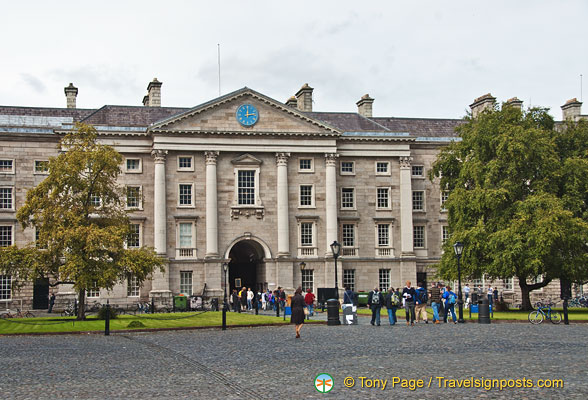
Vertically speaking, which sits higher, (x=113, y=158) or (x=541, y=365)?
(x=113, y=158)

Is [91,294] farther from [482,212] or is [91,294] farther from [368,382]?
[368,382]

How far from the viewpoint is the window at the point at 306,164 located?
63344 mm

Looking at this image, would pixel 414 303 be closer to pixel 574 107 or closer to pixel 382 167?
pixel 382 167

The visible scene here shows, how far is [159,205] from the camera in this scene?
2352 inches

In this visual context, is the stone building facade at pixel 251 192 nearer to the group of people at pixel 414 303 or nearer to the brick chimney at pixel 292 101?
the brick chimney at pixel 292 101

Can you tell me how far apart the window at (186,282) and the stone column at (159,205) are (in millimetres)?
2248

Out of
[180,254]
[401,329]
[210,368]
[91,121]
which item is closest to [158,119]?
[91,121]

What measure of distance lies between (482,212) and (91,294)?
93.9ft

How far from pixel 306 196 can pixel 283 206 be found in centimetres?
236

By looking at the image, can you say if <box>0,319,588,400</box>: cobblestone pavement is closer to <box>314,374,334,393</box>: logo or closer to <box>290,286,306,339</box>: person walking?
<box>314,374,334,393</box>: logo

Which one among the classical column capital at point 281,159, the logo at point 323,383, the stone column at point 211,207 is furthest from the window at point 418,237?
the logo at point 323,383

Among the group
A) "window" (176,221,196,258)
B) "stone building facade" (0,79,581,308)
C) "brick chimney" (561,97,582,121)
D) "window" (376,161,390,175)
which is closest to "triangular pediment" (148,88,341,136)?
"stone building facade" (0,79,581,308)

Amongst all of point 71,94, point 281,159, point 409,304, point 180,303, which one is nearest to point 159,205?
point 180,303

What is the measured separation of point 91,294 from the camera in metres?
59.0
